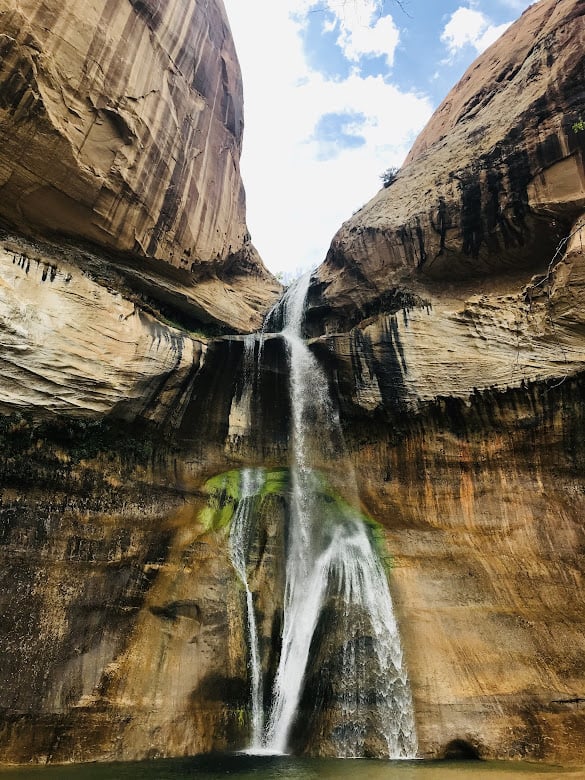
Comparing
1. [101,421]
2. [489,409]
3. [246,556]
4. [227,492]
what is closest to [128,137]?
[101,421]

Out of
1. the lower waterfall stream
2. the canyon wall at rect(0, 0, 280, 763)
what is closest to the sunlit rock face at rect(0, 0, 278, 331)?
the canyon wall at rect(0, 0, 280, 763)

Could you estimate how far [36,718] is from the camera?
7.86 metres

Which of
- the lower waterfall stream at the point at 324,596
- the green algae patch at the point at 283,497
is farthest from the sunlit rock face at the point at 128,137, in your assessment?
the green algae patch at the point at 283,497

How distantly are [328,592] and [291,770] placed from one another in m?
3.64

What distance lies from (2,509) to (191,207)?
9.41 metres

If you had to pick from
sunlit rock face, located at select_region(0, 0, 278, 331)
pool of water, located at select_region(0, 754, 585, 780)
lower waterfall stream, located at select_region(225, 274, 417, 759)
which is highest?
sunlit rock face, located at select_region(0, 0, 278, 331)

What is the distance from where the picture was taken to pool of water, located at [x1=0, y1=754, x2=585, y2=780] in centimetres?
661

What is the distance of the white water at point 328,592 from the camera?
8.78m

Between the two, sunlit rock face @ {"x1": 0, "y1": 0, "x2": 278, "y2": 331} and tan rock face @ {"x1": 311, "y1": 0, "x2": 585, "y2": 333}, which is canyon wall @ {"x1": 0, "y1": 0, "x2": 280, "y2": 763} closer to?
sunlit rock face @ {"x1": 0, "y1": 0, "x2": 278, "y2": 331}

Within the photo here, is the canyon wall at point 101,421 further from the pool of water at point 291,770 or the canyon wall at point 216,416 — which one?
the pool of water at point 291,770

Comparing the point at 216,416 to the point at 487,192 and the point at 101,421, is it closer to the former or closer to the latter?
the point at 101,421

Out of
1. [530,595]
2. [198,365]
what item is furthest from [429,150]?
[530,595]

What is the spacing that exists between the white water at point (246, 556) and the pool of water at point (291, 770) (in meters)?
1.16

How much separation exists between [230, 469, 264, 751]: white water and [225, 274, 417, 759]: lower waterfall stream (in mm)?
20
